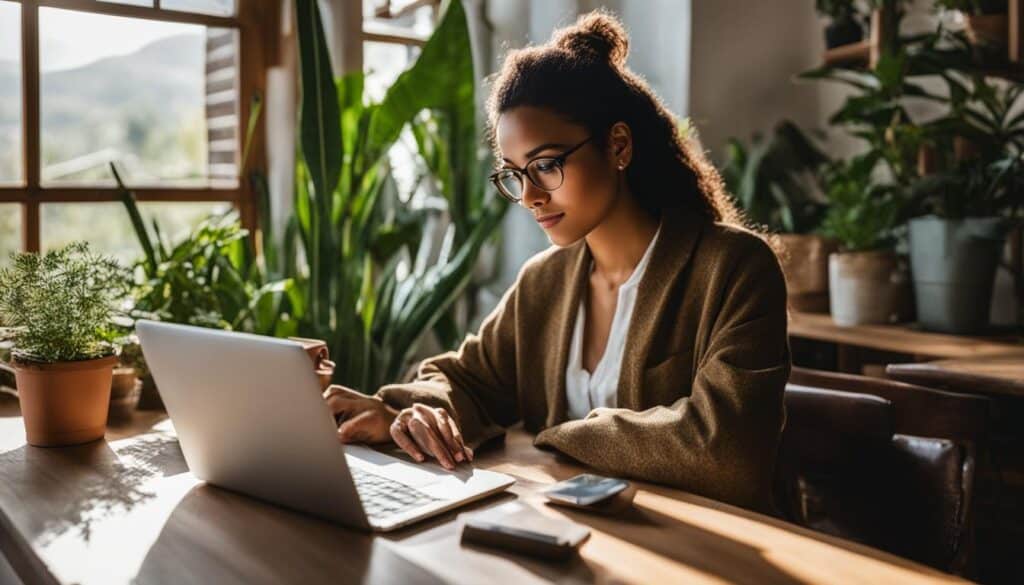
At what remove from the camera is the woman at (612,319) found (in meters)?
1.45

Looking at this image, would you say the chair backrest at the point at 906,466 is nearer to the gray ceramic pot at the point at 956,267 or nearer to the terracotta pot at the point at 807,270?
the gray ceramic pot at the point at 956,267

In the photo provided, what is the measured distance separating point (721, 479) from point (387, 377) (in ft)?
5.65

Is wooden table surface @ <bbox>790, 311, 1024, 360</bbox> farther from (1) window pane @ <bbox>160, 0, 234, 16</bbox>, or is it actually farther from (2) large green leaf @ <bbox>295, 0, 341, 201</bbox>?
(1) window pane @ <bbox>160, 0, 234, 16</bbox>

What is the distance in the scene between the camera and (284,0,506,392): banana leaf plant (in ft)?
8.45

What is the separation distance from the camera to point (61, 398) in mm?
1584

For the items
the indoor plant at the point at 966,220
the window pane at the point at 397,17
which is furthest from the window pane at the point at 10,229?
the indoor plant at the point at 966,220

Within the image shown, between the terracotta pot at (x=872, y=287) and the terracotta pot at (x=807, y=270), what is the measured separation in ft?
0.71

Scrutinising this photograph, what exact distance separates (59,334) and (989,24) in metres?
2.46

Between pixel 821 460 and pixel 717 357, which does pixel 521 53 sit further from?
pixel 821 460

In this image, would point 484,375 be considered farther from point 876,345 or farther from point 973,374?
point 876,345

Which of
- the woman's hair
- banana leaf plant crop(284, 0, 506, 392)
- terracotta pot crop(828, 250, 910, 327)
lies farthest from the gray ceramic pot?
banana leaf plant crop(284, 0, 506, 392)

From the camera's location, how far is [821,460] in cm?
164

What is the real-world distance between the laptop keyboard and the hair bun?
0.90 m

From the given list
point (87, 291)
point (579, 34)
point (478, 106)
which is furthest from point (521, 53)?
point (478, 106)
